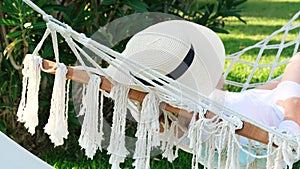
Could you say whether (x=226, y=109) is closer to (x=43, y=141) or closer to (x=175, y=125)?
(x=175, y=125)

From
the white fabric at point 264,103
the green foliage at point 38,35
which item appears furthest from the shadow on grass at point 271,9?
the white fabric at point 264,103

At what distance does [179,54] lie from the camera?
6.70ft

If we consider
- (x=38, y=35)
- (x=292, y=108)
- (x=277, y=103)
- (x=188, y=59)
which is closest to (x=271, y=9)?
(x=38, y=35)

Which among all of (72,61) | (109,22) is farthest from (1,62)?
(109,22)

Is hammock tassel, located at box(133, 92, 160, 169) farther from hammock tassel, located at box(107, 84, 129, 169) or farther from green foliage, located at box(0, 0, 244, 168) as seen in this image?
green foliage, located at box(0, 0, 244, 168)

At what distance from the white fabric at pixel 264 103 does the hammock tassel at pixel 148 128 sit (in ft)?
1.39

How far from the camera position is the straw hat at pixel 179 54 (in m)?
2.01

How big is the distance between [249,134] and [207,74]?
1.04 feet

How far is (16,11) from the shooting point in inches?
101

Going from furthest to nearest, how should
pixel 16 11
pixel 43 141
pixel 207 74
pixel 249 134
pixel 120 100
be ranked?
1. pixel 43 141
2. pixel 16 11
3. pixel 207 74
4. pixel 120 100
5. pixel 249 134

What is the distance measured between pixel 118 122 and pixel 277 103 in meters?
0.63

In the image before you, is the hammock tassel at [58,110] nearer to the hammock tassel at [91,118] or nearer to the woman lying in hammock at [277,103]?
the hammock tassel at [91,118]

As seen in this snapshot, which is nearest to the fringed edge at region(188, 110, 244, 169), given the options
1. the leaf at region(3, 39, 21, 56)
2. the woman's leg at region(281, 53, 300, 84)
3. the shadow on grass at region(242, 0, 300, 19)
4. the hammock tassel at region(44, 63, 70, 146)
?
the hammock tassel at region(44, 63, 70, 146)

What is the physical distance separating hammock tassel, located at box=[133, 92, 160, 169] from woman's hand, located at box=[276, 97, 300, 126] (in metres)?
0.47
